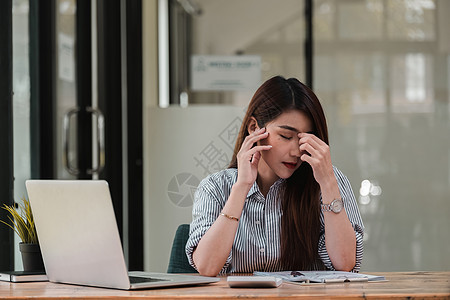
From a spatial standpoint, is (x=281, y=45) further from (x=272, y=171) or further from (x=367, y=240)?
(x=272, y=171)

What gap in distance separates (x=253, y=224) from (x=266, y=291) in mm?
726

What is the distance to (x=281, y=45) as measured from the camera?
4223 millimetres

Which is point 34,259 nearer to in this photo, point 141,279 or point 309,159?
point 141,279

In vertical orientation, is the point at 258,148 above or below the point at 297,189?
above

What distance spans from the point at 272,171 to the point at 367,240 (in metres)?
1.81

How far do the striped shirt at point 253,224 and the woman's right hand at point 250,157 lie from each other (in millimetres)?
156

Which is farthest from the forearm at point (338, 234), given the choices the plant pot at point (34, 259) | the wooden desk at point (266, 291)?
the plant pot at point (34, 259)

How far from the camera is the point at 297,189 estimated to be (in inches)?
101

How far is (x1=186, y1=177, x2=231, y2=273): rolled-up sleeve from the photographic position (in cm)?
242

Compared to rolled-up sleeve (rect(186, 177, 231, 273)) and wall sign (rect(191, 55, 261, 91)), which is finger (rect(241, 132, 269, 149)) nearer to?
rolled-up sleeve (rect(186, 177, 231, 273))

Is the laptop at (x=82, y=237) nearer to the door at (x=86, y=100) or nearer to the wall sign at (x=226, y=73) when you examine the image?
the door at (x=86, y=100)

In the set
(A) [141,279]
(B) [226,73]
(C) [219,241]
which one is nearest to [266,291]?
(A) [141,279]

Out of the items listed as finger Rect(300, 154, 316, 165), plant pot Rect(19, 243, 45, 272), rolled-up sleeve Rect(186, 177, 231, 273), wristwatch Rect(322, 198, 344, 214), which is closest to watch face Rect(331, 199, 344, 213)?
wristwatch Rect(322, 198, 344, 214)

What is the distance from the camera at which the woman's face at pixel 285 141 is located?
97.2 inches
